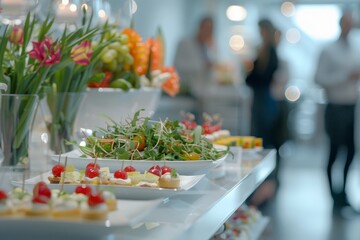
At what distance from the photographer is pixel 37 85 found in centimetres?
203

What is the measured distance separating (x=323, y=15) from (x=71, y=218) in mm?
Answer: 10484

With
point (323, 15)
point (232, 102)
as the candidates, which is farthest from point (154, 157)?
point (323, 15)

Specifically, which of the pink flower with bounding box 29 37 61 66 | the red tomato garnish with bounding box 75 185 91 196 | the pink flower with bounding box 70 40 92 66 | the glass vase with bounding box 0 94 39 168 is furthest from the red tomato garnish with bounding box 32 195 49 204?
the pink flower with bounding box 70 40 92 66

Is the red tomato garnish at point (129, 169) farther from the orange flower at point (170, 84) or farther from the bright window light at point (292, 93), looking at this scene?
the bright window light at point (292, 93)

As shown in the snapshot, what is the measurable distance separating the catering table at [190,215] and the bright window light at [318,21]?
9.45m

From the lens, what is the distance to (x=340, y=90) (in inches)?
248

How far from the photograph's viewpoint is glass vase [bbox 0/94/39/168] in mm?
1898

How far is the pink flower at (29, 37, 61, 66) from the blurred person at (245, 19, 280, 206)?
4.35m

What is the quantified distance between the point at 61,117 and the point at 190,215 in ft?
3.10

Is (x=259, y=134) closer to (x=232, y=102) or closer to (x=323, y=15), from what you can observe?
(x=232, y=102)

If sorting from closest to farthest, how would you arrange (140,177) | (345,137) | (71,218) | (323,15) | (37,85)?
1. (71,218)
2. (140,177)
3. (37,85)
4. (345,137)
5. (323,15)

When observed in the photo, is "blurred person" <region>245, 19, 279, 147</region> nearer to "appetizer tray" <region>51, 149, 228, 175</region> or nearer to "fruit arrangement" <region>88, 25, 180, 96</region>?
"fruit arrangement" <region>88, 25, 180, 96</region>

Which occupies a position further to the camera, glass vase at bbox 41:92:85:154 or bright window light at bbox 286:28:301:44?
bright window light at bbox 286:28:301:44

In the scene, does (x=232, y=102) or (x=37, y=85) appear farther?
(x=232, y=102)
